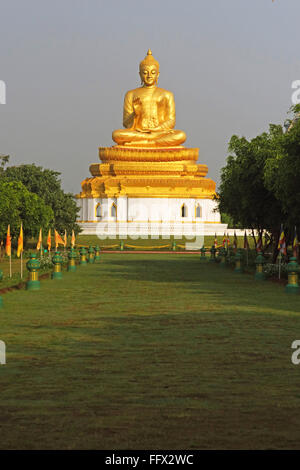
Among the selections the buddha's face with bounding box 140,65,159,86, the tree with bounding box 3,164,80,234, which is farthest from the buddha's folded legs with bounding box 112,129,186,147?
the tree with bounding box 3,164,80,234


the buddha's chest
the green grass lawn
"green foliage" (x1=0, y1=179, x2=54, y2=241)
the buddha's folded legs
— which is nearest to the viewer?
the green grass lawn

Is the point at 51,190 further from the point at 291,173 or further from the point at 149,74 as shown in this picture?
the point at 291,173

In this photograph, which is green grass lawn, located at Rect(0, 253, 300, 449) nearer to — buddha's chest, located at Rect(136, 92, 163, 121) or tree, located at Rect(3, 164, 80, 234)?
tree, located at Rect(3, 164, 80, 234)

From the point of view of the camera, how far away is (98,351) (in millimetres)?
11758

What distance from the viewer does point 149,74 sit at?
83.3 m

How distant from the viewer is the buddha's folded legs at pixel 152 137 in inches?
3295

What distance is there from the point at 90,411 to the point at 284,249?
2068 cm

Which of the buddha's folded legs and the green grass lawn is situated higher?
the buddha's folded legs

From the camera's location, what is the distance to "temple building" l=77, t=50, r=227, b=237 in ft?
271

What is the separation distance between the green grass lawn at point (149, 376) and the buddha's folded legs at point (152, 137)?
65128 millimetres

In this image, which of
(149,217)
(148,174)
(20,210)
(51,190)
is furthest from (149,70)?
(20,210)

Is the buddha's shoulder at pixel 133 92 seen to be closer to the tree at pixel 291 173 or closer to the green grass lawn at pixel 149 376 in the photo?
the tree at pixel 291 173

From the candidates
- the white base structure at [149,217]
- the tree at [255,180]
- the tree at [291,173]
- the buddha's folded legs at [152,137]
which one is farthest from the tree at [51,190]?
the tree at [291,173]

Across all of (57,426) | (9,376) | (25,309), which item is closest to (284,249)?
(25,309)
